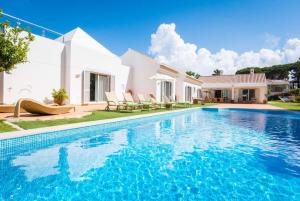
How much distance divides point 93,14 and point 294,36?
23.1 metres

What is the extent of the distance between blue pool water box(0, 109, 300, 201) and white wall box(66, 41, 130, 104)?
290 inches

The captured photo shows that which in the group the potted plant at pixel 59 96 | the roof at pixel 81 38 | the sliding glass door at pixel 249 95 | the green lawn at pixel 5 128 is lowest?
the green lawn at pixel 5 128

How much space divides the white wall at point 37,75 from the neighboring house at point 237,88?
25978mm

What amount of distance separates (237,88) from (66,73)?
93.7 ft

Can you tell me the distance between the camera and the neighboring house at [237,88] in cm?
3180

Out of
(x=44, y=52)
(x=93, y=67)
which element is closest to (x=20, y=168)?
(x=44, y=52)

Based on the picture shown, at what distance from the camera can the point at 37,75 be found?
1113 centimetres

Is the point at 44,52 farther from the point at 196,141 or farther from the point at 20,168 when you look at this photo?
the point at 196,141

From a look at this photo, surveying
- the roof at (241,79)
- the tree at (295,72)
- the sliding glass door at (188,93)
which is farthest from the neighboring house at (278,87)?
the sliding glass door at (188,93)

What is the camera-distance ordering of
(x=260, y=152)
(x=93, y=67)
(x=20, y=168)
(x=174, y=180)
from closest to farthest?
(x=174, y=180), (x=20, y=168), (x=260, y=152), (x=93, y=67)

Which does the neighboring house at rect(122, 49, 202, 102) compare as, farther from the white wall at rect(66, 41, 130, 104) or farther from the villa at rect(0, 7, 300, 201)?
the villa at rect(0, 7, 300, 201)

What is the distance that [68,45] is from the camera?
13.0 metres

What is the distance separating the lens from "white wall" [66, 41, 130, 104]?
13133 millimetres

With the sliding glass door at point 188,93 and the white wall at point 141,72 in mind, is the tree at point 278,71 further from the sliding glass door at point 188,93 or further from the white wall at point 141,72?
the white wall at point 141,72
